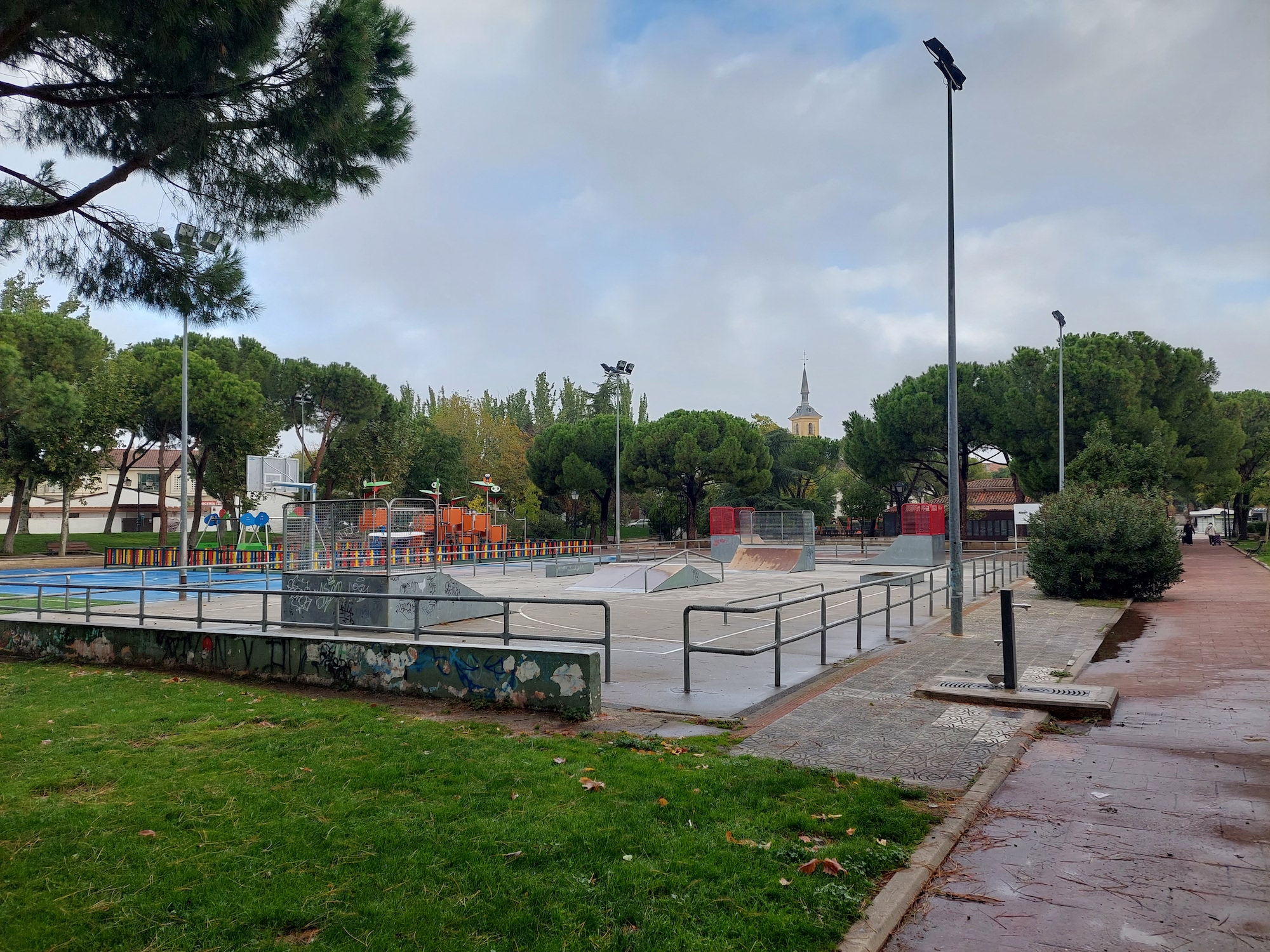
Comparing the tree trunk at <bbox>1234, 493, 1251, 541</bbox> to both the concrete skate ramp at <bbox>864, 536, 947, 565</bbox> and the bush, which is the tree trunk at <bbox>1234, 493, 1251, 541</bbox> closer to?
the concrete skate ramp at <bbox>864, 536, 947, 565</bbox>

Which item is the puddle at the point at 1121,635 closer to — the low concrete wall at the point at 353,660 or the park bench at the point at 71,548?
the low concrete wall at the point at 353,660

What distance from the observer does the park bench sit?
41.0 meters

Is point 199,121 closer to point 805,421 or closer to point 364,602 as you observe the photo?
point 364,602

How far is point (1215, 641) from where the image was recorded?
12.5 meters

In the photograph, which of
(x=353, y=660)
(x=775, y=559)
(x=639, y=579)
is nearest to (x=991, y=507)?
(x=775, y=559)

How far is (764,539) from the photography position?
1363 inches

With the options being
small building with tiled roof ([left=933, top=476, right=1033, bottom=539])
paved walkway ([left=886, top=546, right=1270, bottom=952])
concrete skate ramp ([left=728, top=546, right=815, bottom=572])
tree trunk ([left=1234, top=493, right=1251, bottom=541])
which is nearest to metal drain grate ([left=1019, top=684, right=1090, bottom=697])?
paved walkway ([left=886, top=546, right=1270, bottom=952])

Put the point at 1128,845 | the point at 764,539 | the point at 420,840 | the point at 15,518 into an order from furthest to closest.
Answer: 1. the point at 15,518
2. the point at 764,539
3. the point at 1128,845
4. the point at 420,840

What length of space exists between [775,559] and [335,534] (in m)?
21.8

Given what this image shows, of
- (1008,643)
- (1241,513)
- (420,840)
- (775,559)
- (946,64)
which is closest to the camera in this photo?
(420,840)

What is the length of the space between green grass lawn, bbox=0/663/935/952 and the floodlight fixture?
11.6 m

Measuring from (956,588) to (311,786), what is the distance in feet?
35.2

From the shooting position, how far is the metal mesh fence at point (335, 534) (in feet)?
46.3

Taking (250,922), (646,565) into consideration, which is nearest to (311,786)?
(250,922)
